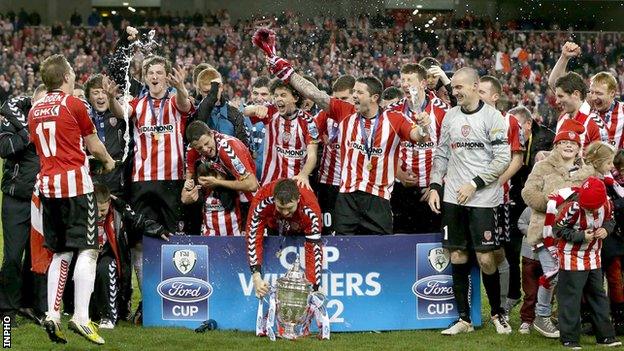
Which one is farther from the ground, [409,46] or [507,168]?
[409,46]

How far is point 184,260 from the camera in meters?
8.59

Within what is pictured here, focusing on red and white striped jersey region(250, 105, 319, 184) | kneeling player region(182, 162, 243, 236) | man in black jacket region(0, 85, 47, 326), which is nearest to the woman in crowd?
red and white striped jersey region(250, 105, 319, 184)

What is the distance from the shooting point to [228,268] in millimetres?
8555

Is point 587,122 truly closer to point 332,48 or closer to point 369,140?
point 369,140

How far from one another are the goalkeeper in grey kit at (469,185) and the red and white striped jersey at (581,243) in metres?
0.68

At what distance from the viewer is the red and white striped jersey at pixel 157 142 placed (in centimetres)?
894

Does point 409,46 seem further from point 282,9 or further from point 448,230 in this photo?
point 448,230

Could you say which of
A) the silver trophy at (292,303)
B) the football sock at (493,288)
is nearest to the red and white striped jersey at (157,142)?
the silver trophy at (292,303)

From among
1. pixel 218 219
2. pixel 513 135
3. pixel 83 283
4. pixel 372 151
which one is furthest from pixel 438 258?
pixel 83 283

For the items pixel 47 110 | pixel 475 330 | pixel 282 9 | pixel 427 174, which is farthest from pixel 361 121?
pixel 282 9

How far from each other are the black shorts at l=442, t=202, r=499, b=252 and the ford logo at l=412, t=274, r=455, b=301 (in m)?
0.35

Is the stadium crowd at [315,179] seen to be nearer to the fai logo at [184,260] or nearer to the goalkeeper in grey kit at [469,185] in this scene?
the goalkeeper in grey kit at [469,185]

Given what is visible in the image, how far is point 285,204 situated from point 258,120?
180cm

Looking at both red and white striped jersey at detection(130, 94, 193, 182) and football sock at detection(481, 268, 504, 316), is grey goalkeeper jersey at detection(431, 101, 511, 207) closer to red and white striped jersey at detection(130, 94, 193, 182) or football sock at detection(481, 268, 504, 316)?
football sock at detection(481, 268, 504, 316)
